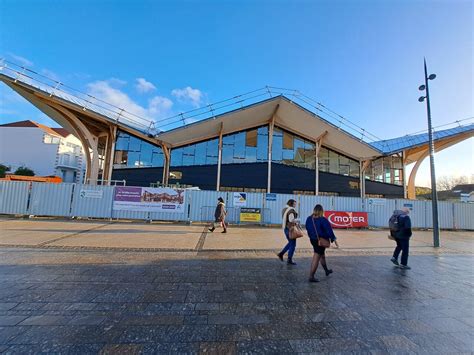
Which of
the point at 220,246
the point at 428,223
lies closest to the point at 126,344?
the point at 220,246

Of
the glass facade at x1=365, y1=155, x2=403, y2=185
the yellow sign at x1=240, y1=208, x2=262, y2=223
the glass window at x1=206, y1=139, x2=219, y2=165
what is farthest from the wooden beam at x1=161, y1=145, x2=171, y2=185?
the glass facade at x1=365, y1=155, x2=403, y2=185

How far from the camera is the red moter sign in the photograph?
44.0 feet

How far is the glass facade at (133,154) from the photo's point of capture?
20.2 metres

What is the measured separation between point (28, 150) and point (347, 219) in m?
→ 43.3

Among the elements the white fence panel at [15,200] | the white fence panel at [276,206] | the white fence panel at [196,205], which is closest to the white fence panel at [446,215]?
the white fence panel at [196,205]

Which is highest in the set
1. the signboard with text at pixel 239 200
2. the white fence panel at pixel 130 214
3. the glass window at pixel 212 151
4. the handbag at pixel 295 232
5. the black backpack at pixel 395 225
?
the glass window at pixel 212 151

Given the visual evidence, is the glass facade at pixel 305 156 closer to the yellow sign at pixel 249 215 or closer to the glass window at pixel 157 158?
the yellow sign at pixel 249 215

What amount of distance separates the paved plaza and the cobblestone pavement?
0.05 feet

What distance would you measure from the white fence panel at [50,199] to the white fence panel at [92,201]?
401 mm

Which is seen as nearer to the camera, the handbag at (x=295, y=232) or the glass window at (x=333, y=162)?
the handbag at (x=295, y=232)

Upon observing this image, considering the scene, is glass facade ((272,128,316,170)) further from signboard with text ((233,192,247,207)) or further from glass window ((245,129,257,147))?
signboard with text ((233,192,247,207))

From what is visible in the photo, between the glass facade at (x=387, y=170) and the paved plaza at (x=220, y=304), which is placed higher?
the glass facade at (x=387, y=170)

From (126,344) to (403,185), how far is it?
26.6m

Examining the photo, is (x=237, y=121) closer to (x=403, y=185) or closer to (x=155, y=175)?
(x=155, y=175)
